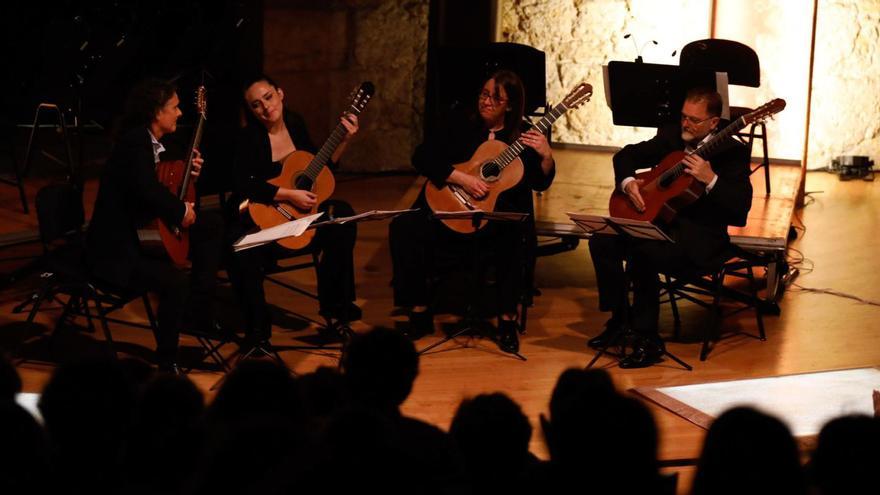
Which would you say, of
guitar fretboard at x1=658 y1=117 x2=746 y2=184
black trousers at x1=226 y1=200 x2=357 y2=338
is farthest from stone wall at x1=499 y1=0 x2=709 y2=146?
black trousers at x1=226 y1=200 x2=357 y2=338

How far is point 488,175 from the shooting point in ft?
19.4

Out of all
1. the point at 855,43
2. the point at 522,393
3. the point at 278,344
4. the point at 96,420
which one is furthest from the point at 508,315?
the point at 855,43

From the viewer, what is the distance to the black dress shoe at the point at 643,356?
5582mm

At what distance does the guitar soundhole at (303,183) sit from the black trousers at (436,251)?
0.50 meters

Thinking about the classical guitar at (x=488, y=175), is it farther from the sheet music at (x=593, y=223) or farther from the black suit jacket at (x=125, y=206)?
the black suit jacket at (x=125, y=206)

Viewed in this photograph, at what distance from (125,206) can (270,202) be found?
73cm

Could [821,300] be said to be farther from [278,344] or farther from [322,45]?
[322,45]

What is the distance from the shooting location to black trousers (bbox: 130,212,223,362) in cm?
520

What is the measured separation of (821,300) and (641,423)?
15.4 ft

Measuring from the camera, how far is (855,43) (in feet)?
34.5

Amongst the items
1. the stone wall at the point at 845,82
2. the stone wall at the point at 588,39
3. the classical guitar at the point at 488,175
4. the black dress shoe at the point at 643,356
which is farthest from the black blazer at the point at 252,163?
the stone wall at the point at 845,82

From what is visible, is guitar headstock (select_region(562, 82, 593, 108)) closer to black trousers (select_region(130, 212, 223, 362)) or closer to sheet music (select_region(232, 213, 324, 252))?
sheet music (select_region(232, 213, 324, 252))

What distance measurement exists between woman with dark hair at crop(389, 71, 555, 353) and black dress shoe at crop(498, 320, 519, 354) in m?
0.02

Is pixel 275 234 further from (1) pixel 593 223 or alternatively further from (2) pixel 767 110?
(2) pixel 767 110
